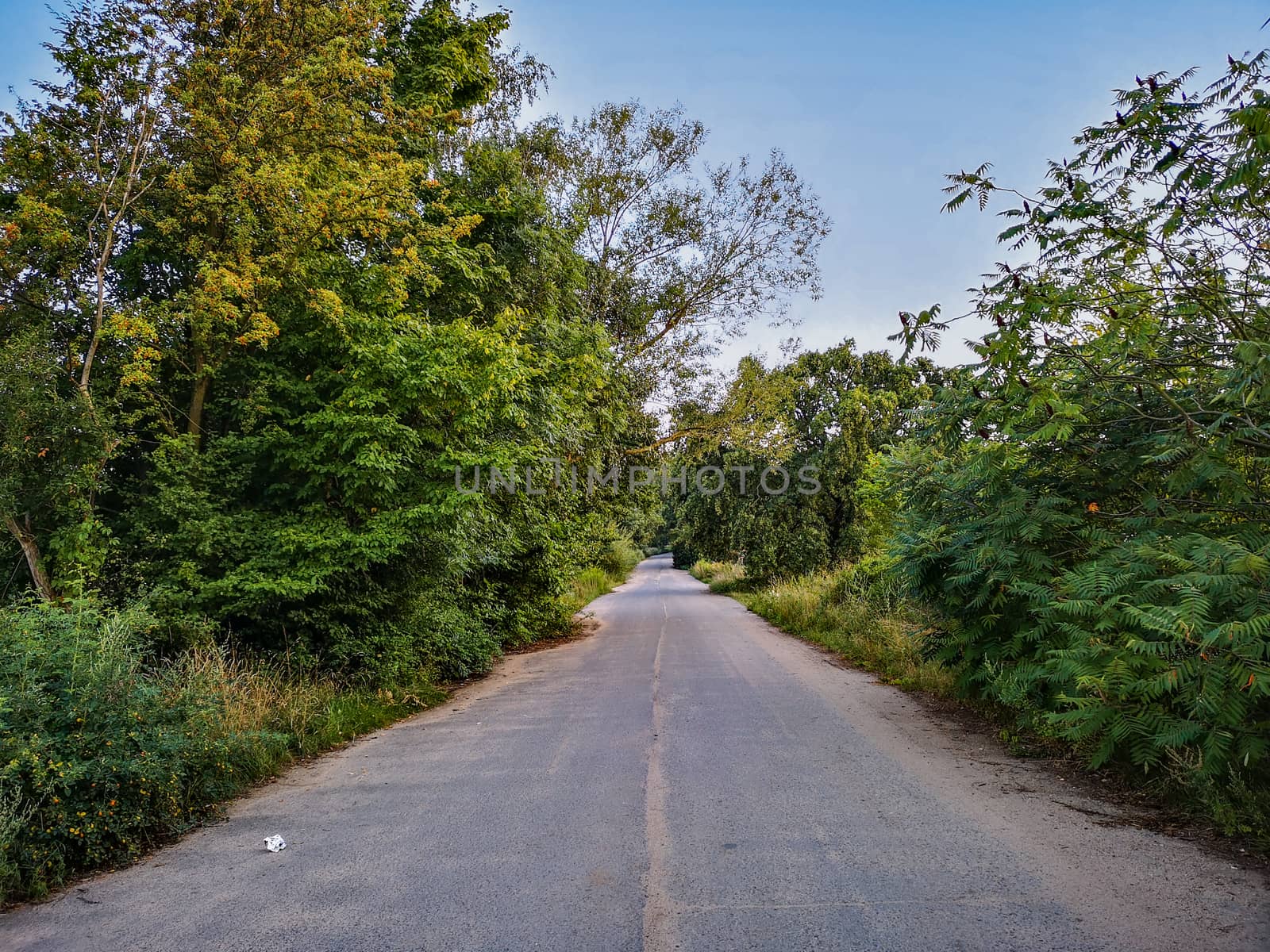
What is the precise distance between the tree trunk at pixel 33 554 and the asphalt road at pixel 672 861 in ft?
12.8

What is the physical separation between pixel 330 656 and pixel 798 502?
20.0 meters

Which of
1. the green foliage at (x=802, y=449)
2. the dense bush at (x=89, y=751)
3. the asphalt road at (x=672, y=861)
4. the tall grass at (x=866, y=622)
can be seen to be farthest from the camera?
the green foliage at (x=802, y=449)

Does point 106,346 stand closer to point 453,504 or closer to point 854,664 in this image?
point 453,504

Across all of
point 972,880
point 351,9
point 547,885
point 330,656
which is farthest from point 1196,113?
point 330,656

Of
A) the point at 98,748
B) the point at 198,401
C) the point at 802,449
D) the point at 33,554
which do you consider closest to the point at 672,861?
the point at 98,748

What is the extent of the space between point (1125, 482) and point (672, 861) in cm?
467

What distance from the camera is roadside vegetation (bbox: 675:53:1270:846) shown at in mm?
3969

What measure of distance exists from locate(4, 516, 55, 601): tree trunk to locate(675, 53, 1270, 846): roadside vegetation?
898cm

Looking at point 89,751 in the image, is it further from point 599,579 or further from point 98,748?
point 599,579

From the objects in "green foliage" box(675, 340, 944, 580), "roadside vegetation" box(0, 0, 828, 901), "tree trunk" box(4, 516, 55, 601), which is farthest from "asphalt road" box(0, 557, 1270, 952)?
"green foliage" box(675, 340, 944, 580)

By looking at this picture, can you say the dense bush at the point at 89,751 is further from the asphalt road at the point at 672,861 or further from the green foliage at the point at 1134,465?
the green foliage at the point at 1134,465

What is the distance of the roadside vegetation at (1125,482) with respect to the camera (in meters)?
3.97

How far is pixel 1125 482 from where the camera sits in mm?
5574

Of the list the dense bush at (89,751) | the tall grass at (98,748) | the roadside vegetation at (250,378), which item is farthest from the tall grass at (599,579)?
the dense bush at (89,751)
